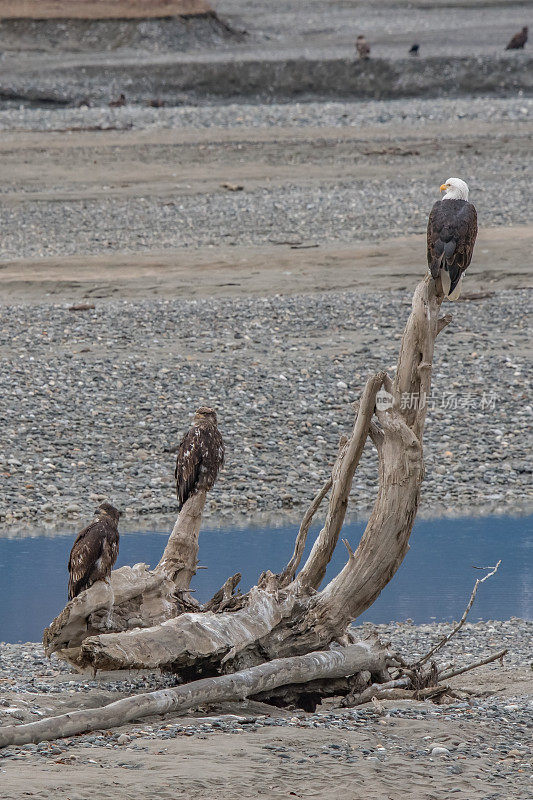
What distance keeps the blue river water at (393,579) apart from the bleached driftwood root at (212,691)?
2.44 meters

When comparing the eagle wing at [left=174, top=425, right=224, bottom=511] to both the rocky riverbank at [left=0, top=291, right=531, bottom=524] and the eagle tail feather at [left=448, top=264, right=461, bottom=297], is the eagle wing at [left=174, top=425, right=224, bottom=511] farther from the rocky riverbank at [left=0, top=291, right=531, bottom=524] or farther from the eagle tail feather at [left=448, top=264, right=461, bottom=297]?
the rocky riverbank at [left=0, top=291, right=531, bottom=524]

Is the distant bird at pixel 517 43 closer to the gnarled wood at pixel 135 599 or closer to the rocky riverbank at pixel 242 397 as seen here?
the rocky riverbank at pixel 242 397

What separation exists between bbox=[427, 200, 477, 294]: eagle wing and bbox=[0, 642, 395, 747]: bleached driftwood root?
2.34 m

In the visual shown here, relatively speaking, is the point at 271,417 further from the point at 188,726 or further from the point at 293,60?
the point at 293,60

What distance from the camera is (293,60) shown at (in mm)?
32250

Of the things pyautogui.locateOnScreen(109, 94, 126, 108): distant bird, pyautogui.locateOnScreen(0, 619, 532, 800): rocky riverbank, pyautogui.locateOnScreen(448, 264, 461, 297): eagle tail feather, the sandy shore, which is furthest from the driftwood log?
pyautogui.locateOnScreen(109, 94, 126, 108): distant bird

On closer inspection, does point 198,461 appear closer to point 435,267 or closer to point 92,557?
point 92,557

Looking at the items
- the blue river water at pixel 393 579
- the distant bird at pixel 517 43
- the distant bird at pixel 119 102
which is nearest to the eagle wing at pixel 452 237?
the blue river water at pixel 393 579

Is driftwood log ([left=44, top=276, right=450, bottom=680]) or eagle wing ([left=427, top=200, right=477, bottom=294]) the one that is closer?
driftwood log ([left=44, top=276, right=450, bottom=680])

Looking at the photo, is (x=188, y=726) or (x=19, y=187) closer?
(x=188, y=726)

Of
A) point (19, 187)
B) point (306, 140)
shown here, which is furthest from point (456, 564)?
point (306, 140)

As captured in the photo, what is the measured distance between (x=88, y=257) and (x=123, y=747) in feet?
42.9

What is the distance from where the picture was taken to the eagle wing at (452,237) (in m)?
7.07

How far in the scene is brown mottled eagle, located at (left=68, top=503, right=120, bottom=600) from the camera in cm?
584
